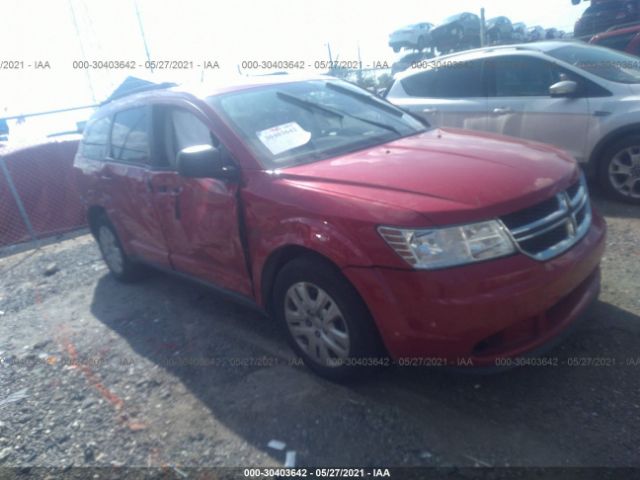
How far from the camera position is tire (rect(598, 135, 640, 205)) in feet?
17.1

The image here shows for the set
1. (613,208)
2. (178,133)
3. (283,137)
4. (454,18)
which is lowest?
(613,208)

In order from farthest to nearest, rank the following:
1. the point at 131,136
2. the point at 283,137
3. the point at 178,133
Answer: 1. the point at 131,136
2. the point at 178,133
3. the point at 283,137

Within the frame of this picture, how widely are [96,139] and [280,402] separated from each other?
11.3 feet

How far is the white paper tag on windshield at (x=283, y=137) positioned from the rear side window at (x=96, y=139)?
221 centimetres

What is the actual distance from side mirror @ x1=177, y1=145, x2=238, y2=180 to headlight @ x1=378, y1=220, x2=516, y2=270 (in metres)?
1.28

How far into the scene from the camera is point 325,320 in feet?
9.65

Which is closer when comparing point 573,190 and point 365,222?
point 365,222

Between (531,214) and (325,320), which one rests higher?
(531,214)

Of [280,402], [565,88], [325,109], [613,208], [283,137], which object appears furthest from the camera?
[565,88]

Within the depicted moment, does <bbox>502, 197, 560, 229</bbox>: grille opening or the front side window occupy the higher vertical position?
the front side window

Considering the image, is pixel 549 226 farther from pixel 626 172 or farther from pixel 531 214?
pixel 626 172

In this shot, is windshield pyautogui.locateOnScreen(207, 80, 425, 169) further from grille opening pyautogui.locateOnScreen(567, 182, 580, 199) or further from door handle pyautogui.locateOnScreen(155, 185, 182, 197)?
grille opening pyautogui.locateOnScreen(567, 182, 580, 199)

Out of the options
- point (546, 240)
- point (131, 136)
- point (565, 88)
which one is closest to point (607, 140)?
point (565, 88)

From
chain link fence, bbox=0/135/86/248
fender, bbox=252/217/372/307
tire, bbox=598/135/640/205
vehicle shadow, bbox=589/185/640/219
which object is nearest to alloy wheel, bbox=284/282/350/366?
fender, bbox=252/217/372/307
